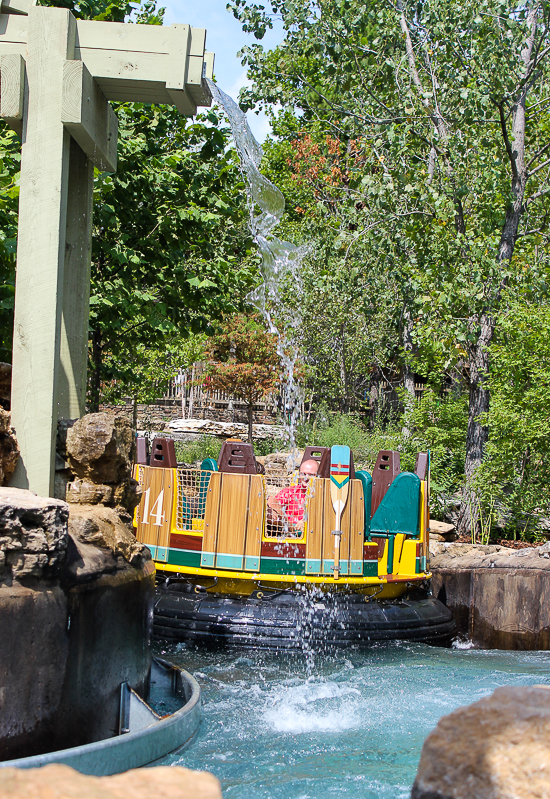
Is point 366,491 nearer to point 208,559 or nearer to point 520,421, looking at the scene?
point 208,559

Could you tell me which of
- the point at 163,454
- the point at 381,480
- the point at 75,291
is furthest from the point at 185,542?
the point at 75,291

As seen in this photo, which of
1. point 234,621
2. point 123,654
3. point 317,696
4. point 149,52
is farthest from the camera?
point 234,621

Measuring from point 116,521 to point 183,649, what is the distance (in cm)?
368

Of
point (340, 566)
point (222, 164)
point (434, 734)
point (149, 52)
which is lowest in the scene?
point (340, 566)

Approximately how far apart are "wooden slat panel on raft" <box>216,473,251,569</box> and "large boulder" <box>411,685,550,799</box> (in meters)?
5.78

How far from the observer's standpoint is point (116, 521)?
4.00m

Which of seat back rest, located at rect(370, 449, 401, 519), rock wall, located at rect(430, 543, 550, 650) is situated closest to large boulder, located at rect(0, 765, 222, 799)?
rock wall, located at rect(430, 543, 550, 650)

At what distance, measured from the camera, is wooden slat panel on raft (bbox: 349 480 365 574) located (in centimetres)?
761

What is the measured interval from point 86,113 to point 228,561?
15.0 feet

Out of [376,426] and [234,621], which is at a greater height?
[376,426]

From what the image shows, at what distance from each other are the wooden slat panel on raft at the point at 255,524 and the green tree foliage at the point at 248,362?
47.0ft

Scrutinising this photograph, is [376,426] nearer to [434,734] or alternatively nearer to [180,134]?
[180,134]

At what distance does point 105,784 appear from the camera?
1.26m

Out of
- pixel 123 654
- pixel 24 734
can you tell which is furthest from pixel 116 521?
pixel 24 734
